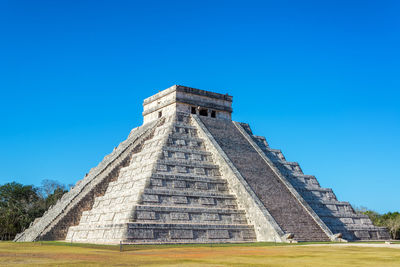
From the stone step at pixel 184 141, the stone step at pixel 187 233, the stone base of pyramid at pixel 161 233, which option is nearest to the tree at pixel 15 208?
the stone base of pyramid at pixel 161 233

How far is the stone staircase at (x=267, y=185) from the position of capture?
21.0 m

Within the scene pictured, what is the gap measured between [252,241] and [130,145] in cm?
1029

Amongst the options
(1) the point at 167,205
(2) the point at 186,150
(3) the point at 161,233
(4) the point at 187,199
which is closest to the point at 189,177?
(4) the point at 187,199

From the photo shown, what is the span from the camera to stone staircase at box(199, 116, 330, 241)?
21016 mm

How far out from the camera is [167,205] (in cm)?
1955

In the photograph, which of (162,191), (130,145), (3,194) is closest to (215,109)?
(130,145)

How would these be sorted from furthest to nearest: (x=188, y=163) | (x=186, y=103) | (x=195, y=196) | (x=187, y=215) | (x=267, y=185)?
(x=186, y=103) < (x=267, y=185) < (x=188, y=163) < (x=195, y=196) < (x=187, y=215)

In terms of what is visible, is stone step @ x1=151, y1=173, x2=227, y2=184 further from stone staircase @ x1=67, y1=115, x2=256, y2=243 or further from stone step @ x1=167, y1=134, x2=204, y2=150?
stone step @ x1=167, y1=134, x2=204, y2=150

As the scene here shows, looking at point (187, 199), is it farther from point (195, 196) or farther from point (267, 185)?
point (267, 185)

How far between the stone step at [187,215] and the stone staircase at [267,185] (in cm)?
192

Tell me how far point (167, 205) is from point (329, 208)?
11.1 m

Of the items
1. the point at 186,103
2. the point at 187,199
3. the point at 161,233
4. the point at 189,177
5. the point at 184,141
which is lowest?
the point at 161,233

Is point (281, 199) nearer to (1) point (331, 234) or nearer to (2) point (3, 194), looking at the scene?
(1) point (331, 234)

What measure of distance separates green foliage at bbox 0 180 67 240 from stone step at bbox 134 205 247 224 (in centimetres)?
1714
